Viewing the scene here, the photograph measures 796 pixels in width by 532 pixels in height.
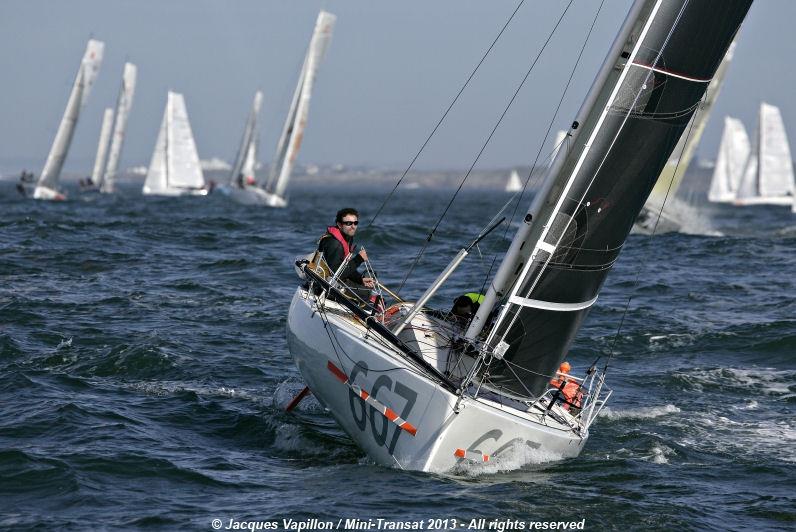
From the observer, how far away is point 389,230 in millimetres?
30453

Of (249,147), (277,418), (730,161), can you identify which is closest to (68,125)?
(249,147)

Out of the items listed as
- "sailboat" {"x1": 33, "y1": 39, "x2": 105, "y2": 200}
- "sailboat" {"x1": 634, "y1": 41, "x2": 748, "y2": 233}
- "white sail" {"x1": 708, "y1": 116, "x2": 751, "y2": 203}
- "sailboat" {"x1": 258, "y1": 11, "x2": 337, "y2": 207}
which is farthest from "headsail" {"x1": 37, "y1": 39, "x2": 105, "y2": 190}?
"white sail" {"x1": 708, "y1": 116, "x2": 751, "y2": 203}

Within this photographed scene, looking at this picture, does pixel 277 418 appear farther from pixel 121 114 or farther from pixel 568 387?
pixel 121 114

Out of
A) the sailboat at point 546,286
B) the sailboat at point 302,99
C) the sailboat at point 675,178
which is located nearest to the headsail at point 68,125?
the sailboat at point 302,99

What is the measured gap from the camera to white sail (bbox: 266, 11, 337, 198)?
4572 cm

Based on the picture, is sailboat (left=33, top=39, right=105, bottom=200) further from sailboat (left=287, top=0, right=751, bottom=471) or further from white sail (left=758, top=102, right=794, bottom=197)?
sailboat (left=287, top=0, right=751, bottom=471)

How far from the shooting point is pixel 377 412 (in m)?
8.05

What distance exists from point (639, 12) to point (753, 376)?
247 inches

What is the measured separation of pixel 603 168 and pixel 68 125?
145 ft

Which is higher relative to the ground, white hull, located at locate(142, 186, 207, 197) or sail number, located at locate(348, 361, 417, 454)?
sail number, located at locate(348, 361, 417, 454)

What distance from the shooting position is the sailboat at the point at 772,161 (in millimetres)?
65375

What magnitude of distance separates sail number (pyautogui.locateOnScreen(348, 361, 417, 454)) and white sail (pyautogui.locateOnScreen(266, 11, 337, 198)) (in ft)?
125

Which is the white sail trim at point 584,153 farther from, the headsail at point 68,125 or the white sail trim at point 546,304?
the headsail at point 68,125

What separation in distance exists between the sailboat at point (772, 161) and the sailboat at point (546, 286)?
60.6 metres
